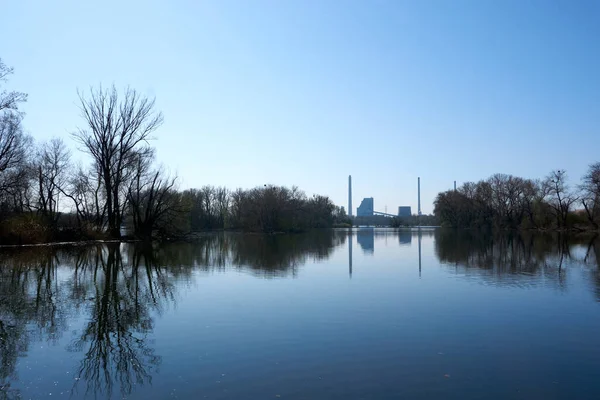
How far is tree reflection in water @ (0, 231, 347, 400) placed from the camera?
7.07 meters

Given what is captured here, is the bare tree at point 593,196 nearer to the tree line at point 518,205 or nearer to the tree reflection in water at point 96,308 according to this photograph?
the tree line at point 518,205

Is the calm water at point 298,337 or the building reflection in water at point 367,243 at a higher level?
the building reflection in water at point 367,243

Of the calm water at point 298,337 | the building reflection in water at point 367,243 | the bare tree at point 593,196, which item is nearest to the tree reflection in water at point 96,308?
the calm water at point 298,337

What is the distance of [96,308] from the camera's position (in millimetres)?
11680

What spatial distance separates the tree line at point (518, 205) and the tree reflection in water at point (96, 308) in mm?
63666

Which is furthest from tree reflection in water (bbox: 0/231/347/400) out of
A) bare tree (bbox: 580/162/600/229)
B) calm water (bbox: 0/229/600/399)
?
bare tree (bbox: 580/162/600/229)

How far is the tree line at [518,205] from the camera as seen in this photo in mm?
70438

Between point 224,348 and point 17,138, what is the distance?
31.6 metres

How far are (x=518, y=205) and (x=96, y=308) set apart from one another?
295ft

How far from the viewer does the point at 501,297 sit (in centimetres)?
1346

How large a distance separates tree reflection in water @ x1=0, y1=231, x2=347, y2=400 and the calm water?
5cm

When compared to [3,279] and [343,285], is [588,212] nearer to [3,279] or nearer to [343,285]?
[343,285]

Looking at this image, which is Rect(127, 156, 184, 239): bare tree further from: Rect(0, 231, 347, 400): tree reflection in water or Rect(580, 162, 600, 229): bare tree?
Rect(580, 162, 600, 229): bare tree

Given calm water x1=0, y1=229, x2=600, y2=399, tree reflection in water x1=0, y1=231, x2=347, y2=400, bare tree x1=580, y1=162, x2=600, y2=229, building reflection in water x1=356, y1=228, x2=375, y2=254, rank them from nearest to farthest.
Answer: calm water x1=0, y1=229, x2=600, y2=399
tree reflection in water x1=0, y1=231, x2=347, y2=400
building reflection in water x1=356, y1=228, x2=375, y2=254
bare tree x1=580, y1=162, x2=600, y2=229
